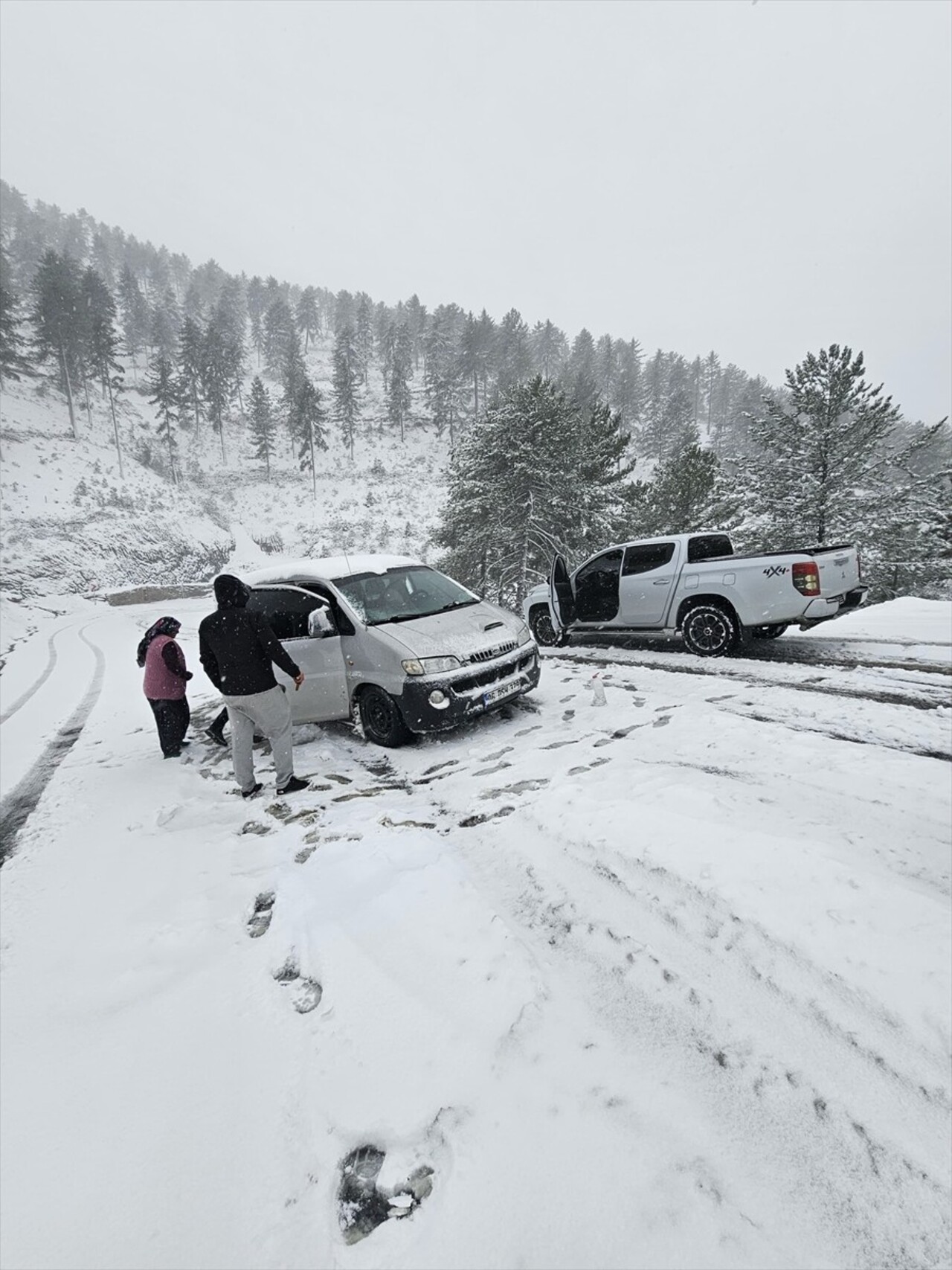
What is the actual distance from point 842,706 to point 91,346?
66.0 m

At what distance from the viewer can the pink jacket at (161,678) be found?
5.93 metres

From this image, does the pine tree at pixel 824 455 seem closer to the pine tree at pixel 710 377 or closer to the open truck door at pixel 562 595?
the open truck door at pixel 562 595

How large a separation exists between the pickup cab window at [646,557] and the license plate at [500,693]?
12.9 feet

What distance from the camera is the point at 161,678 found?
5965 millimetres

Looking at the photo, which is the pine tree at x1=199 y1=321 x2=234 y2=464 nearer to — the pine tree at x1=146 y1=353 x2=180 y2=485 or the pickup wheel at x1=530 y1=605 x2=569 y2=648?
the pine tree at x1=146 y1=353 x2=180 y2=485

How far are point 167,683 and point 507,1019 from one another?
540 cm

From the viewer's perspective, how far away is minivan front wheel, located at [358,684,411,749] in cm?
537

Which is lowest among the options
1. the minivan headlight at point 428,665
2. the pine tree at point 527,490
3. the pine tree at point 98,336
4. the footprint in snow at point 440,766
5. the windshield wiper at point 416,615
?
the footprint in snow at point 440,766

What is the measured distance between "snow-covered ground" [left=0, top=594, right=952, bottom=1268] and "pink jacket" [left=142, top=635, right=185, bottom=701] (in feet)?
5.70

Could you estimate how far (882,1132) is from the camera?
1642mm

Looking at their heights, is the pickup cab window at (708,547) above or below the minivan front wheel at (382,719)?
above

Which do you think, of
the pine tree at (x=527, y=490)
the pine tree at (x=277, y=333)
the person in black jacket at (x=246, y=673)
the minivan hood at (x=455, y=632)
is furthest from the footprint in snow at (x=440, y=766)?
the pine tree at (x=277, y=333)

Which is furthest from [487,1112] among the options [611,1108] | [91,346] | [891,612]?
[91,346]

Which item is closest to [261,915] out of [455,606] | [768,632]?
[455,606]
